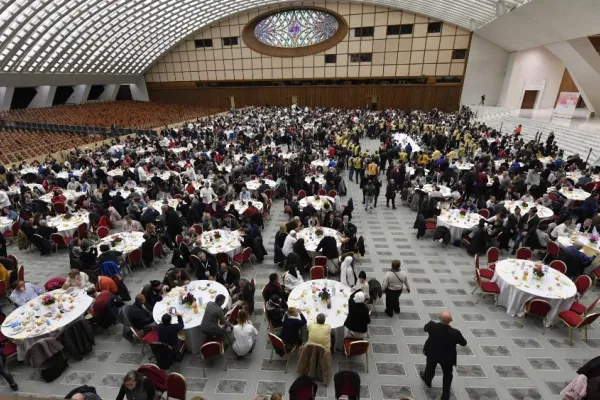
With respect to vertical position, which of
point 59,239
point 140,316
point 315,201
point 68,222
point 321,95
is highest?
point 321,95

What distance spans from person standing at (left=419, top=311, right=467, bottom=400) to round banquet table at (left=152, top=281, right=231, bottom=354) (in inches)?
139

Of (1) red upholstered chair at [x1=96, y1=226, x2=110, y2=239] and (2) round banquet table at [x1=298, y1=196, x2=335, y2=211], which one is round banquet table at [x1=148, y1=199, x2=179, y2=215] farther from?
(2) round banquet table at [x1=298, y1=196, x2=335, y2=211]

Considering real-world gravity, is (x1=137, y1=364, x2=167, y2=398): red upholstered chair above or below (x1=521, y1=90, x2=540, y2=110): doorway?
below

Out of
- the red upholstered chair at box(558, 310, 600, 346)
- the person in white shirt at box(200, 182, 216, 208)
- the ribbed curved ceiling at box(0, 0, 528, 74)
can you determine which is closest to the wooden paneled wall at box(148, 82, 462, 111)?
the ribbed curved ceiling at box(0, 0, 528, 74)

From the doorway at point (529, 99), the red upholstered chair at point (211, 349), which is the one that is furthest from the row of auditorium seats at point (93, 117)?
the doorway at point (529, 99)

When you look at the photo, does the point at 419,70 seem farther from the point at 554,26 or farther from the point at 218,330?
the point at 218,330

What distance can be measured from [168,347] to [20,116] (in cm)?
3511

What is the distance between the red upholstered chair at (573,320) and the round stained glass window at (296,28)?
37024 millimetres

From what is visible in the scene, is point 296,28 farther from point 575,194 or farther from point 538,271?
point 538,271

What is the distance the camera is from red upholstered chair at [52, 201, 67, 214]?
10545 millimetres

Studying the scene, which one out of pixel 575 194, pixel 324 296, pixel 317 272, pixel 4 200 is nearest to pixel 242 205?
pixel 317 272

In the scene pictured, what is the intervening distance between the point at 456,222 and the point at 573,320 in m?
3.82

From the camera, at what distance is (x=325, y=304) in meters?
5.80

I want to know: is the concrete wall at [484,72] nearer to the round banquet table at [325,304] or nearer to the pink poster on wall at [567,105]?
the pink poster on wall at [567,105]
